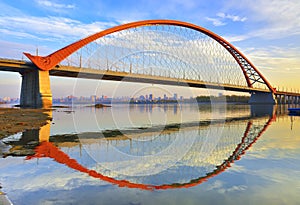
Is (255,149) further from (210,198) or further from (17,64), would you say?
(17,64)

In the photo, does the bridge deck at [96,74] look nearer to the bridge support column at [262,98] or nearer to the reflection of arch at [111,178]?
the reflection of arch at [111,178]

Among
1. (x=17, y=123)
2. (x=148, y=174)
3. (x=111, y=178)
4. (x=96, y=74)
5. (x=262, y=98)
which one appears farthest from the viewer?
(x=262, y=98)

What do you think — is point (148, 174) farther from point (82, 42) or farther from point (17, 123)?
point (82, 42)

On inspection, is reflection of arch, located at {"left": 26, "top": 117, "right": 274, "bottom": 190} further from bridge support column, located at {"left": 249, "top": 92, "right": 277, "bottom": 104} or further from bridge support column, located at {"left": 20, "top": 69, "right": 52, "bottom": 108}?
bridge support column, located at {"left": 249, "top": 92, "right": 277, "bottom": 104}

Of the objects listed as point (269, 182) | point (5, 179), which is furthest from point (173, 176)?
point (5, 179)

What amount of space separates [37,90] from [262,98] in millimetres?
87877

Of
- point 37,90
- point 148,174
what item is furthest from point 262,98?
point 148,174

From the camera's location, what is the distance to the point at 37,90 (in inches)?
1636

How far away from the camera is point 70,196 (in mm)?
4695

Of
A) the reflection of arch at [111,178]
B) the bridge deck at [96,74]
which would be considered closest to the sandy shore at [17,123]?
the reflection of arch at [111,178]

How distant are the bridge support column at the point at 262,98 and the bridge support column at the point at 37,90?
275 feet

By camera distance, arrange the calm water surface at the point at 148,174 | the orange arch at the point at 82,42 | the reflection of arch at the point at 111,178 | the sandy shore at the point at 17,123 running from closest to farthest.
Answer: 1. the calm water surface at the point at 148,174
2. the reflection of arch at the point at 111,178
3. the sandy shore at the point at 17,123
4. the orange arch at the point at 82,42

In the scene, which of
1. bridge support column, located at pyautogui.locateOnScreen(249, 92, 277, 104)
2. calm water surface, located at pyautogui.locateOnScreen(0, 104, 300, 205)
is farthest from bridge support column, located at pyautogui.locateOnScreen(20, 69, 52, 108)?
bridge support column, located at pyautogui.locateOnScreen(249, 92, 277, 104)

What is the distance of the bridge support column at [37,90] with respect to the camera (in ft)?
135
